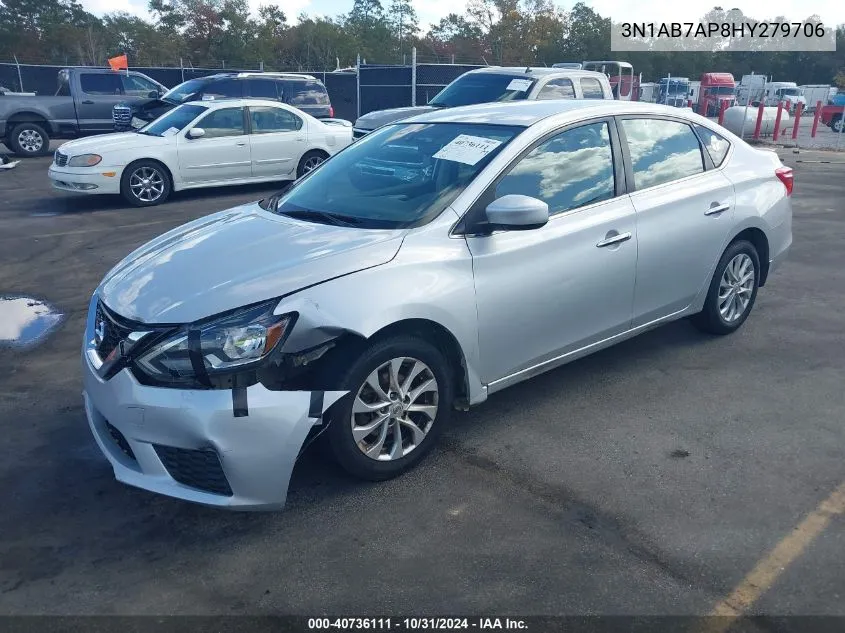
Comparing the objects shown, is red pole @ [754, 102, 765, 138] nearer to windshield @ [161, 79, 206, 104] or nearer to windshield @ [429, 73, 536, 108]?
windshield @ [429, 73, 536, 108]

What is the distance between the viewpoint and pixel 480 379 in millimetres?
3707

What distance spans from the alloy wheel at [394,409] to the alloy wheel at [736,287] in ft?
8.75

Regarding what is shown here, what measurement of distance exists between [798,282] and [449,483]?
495 cm

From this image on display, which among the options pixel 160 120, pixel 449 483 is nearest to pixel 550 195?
pixel 449 483

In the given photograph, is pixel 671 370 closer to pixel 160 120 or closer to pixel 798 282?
pixel 798 282

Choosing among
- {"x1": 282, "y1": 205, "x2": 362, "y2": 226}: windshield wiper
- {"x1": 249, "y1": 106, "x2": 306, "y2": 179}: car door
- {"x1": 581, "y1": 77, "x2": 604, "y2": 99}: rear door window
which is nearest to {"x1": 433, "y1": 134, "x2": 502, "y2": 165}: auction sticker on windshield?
{"x1": 282, "y1": 205, "x2": 362, "y2": 226}: windshield wiper

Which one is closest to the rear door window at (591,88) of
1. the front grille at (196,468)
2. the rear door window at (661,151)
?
the rear door window at (661,151)

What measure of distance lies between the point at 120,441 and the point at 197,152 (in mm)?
8653

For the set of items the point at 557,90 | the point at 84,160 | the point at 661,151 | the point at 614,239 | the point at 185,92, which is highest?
the point at 557,90

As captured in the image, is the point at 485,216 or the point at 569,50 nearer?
the point at 485,216

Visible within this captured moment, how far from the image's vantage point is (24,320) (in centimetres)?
586

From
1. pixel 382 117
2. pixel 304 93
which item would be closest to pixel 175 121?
pixel 382 117

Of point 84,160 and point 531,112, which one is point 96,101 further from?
point 531,112

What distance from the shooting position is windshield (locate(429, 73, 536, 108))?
11.3 meters
